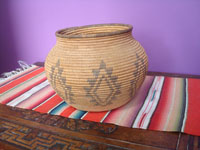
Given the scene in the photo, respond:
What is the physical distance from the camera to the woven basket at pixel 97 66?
554 mm

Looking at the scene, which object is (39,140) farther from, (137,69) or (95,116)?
(137,69)

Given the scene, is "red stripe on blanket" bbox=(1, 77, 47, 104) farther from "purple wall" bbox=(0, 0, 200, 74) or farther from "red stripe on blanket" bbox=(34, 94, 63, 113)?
"purple wall" bbox=(0, 0, 200, 74)

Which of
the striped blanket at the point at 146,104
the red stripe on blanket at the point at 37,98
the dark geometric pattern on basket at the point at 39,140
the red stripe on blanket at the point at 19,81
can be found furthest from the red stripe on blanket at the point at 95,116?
the red stripe on blanket at the point at 19,81

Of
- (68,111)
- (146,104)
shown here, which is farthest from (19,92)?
(146,104)

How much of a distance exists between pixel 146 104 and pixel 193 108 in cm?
15

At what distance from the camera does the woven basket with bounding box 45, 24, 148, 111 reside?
55cm

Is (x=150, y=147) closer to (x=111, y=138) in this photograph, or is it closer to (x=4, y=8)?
(x=111, y=138)

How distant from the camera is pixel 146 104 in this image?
706mm

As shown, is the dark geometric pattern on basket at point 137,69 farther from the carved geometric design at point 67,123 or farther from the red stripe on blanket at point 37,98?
the red stripe on blanket at point 37,98

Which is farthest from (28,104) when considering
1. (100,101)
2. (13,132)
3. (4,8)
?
(4,8)

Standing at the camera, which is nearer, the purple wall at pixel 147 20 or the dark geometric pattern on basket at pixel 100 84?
the dark geometric pattern on basket at pixel 100 84

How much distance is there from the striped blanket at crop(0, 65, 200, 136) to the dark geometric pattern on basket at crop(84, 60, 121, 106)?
0.08 meters

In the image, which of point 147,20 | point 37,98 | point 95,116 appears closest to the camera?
point 95,116

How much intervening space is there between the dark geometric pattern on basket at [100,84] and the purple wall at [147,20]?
1.63ft
